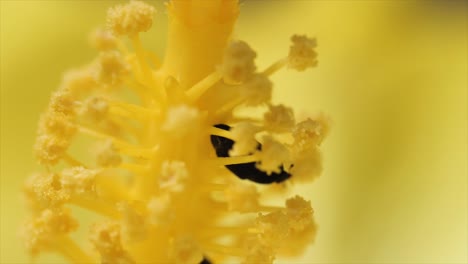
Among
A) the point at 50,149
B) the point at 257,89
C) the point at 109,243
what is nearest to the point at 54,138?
the point at 50,149

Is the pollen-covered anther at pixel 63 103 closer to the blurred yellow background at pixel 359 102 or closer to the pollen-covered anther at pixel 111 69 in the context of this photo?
the pollen-covered anther at pixel 111 69

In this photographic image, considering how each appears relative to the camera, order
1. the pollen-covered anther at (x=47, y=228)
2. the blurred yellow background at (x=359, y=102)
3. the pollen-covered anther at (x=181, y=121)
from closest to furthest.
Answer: the pollen-covered anther at (x=181, y=121) → the pollen-covered anther at (x=47, y=228) → the blurred yellow background at (x=359, y=102)

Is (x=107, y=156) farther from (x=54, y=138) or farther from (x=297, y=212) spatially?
(x=297, y=212)

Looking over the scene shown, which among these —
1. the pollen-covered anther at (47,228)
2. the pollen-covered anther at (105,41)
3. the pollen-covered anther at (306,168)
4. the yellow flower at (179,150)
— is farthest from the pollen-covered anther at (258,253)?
the pollen-covered anther at (105,41)

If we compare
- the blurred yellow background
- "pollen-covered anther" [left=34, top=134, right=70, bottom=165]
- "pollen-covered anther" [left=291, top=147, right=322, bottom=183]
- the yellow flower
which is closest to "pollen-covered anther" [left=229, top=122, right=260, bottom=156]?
the yellow flower

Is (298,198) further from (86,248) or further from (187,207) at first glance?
(86,248)

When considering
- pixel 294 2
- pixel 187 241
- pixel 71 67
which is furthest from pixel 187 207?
pixel 294 2

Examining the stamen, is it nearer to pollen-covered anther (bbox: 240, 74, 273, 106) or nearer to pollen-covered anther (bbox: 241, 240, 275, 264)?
pollen-covered anther (bbox: 240, 74, 273, 106)
